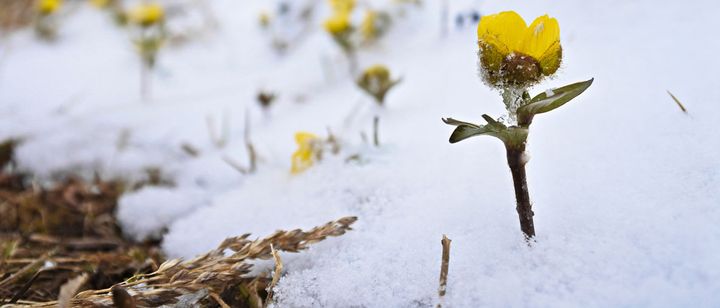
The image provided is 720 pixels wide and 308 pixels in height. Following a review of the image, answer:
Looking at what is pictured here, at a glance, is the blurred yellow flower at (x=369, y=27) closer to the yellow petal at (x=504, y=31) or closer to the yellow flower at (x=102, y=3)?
the yellow petal at (x=504, y=31)

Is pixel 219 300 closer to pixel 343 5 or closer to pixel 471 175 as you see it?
pixel 471 175

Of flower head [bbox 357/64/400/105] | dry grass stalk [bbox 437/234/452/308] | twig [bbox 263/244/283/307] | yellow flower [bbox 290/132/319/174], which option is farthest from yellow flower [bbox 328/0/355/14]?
dry grass stalk [bbox 437/234/452/308]

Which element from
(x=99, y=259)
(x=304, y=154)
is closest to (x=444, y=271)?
(x=304, y=154)

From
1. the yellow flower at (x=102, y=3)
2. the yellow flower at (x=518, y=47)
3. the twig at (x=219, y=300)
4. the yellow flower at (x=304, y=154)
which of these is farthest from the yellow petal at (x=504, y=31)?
the yellow flower at (x=102, y=3)

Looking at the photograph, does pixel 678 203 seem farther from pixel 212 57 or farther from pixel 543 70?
pixel 212 57

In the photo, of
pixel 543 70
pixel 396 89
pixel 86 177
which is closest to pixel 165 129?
pixel 86 177
